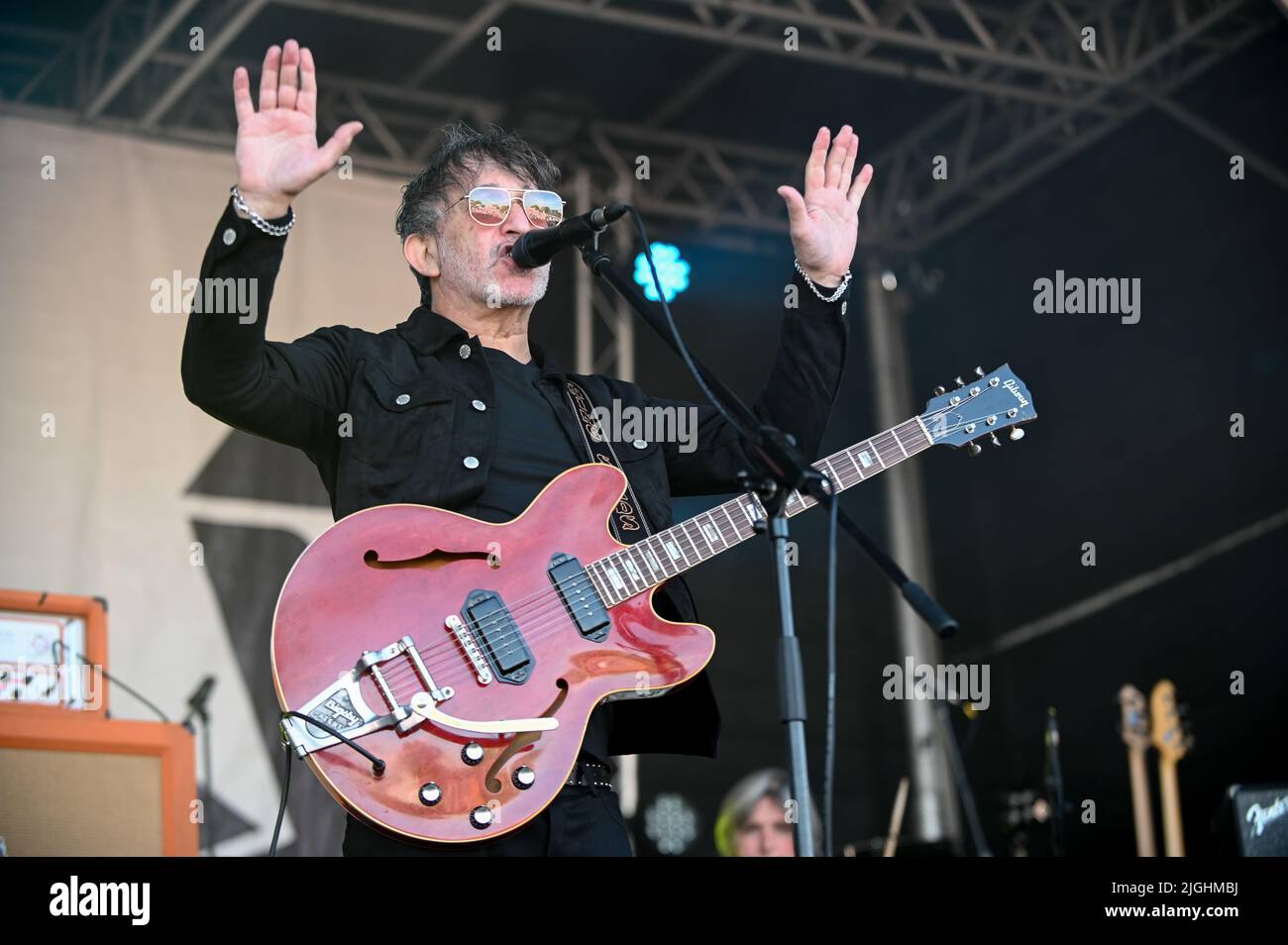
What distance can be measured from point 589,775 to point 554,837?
0.54 ft

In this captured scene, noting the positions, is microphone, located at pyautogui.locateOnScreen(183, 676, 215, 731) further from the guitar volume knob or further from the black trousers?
the guitar volume knob

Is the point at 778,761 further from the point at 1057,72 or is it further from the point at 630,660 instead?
the point at 630,660

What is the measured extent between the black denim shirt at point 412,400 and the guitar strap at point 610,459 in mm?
24

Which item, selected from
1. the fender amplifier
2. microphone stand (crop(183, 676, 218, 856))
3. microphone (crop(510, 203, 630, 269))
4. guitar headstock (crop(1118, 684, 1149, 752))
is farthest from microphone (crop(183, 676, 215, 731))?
guitar headstock (crop(1118, 684, 1149, 752))

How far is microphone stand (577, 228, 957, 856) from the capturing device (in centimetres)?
251

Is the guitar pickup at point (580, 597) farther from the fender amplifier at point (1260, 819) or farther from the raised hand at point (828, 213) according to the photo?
the fender amplifier at point (1260, 819)

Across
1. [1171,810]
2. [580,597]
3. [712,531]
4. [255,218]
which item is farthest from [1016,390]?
[1171,810]

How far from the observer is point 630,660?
3131 mm

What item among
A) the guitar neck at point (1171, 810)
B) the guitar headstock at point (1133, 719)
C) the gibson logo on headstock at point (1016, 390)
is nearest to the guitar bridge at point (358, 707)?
the gibson logo on headstock at point (1016, 390)

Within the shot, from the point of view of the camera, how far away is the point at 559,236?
319cm

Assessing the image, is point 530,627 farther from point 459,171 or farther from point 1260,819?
point 1260,819

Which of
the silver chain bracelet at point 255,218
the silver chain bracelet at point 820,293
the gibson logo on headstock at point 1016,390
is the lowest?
the gibson logo on headstock at point 1016,390

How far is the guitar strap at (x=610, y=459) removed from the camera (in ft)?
11.1
